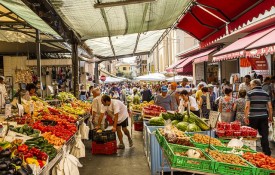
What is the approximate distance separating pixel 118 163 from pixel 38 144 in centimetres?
322

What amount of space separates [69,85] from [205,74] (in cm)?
922

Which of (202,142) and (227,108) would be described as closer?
(202,142)

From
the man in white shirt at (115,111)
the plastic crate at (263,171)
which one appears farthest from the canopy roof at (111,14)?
the plastic crate at (263,171)

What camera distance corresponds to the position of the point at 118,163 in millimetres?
8516

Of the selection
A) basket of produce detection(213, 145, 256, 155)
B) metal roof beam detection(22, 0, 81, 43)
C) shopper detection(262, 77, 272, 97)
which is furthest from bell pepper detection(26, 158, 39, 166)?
shopper detection(262, 77, 272, 97)

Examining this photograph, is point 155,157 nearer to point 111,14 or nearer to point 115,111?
point 115,111

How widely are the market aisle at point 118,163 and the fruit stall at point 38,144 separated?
0.54 metres

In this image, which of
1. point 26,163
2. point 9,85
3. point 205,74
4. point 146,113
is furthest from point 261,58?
point 9,85

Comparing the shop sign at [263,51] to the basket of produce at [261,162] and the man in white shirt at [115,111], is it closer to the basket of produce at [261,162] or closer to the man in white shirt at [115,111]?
the basket of produce at [261,162]

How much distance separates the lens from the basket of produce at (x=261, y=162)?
4301mm

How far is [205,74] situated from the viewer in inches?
910

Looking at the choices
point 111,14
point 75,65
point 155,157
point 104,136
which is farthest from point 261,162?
point 75,65

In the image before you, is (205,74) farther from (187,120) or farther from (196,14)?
(187,120)

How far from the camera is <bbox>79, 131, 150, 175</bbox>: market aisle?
775 centimetres
